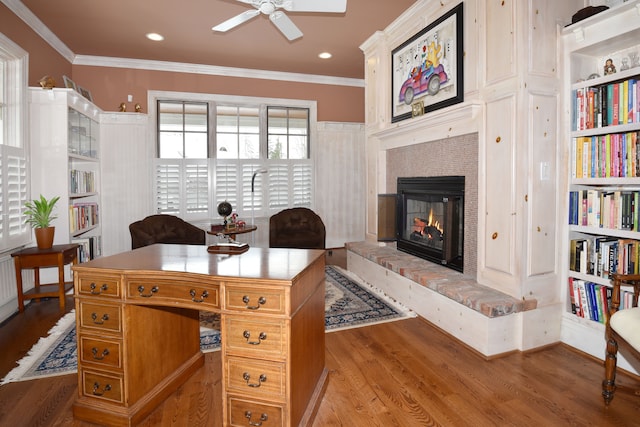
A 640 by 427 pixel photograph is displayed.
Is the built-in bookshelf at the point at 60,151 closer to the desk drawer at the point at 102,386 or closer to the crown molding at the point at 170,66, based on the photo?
the crown molding at the point at 170,66

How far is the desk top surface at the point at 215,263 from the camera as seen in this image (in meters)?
1.85

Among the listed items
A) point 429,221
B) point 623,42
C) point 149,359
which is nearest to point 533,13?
point 623,42

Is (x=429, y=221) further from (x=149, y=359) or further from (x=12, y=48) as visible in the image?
(x=12, y=48)

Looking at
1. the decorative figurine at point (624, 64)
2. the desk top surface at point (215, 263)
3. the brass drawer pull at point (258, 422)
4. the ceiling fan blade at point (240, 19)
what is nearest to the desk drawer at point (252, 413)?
the brass drawer pull at point (258, 422)

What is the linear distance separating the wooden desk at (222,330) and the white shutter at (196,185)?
395 centimetres

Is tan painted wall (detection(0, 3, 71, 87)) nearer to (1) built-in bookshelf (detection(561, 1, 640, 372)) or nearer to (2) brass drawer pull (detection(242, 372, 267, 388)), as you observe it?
(2) brass drawer pull (detection(242, 372, 267, 388))

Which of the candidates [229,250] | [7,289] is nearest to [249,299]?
[229,250]

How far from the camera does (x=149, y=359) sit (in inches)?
82.9

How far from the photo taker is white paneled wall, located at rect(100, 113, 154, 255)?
18.8 feet

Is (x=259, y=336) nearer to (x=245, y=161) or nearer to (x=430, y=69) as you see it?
(x=430, y=69)

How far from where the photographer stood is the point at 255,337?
1755 mm

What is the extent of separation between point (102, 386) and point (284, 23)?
2996 mm

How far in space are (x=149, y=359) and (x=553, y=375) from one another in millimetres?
2504

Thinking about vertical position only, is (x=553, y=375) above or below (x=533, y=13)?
below
